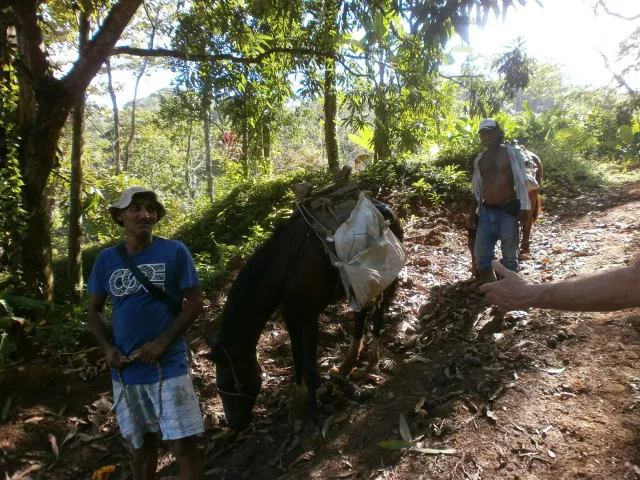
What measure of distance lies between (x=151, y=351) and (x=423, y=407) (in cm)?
228

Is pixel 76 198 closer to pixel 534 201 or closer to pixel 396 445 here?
pixel 396 445

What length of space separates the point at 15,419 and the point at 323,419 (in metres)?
2.85

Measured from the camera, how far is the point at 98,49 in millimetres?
4531

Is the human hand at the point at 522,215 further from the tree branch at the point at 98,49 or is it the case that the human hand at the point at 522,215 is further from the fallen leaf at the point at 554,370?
the tree branch at the point at 98,49

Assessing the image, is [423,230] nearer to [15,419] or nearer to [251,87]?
[251,87]

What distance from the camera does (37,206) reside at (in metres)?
4.45

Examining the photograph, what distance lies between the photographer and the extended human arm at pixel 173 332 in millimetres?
2465

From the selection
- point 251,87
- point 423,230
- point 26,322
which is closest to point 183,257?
point 26,322

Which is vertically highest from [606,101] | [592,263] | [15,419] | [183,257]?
[606,101]

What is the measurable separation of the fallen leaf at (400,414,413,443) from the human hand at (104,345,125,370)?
2.10 metres

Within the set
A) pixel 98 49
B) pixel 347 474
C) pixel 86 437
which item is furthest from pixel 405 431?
pixel 98 49

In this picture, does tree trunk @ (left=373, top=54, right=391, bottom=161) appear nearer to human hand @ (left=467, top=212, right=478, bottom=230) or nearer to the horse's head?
human hand @ (left=467, top=212, right=478, bottom=230)

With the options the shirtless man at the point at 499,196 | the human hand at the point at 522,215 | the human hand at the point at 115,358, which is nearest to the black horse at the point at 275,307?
the human hand at the point at 115,358

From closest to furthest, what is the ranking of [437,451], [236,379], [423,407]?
[437,451] → [236,379] → [423,407]
